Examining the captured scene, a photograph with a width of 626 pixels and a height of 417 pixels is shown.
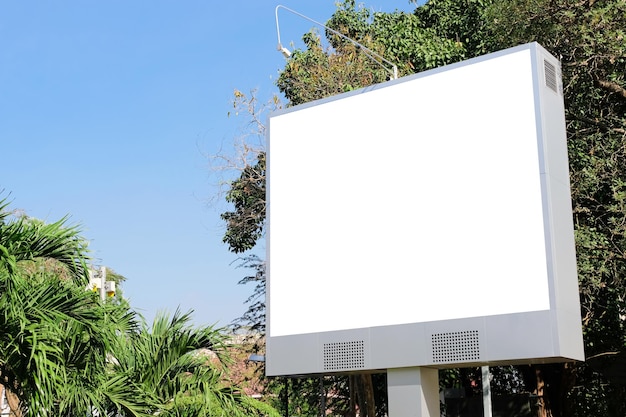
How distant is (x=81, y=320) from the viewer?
10.6 m

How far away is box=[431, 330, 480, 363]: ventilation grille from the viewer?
45.8 feet

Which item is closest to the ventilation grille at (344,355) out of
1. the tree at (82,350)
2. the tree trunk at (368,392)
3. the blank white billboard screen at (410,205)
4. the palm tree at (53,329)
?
the blank white billboard screen at (410,205)

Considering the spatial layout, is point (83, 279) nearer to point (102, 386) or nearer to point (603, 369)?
point (102, 386)

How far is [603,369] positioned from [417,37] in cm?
1110

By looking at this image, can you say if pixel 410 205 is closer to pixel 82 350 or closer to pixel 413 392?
pixel 413 392

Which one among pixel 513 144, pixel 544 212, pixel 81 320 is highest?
pixel 513 144

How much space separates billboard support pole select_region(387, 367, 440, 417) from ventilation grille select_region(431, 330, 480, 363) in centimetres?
54

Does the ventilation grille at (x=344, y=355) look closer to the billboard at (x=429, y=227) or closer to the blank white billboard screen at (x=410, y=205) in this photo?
the billboard at (x=429, y=227)

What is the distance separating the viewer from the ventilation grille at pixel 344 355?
15.1m

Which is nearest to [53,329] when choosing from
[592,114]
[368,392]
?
[592,114]

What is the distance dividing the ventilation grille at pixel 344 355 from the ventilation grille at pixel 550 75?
5020 millimetres

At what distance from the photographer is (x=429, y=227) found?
14.8m

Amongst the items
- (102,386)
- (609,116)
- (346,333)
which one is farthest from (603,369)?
(102,386)

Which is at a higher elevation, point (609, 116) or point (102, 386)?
point (609, 116)
